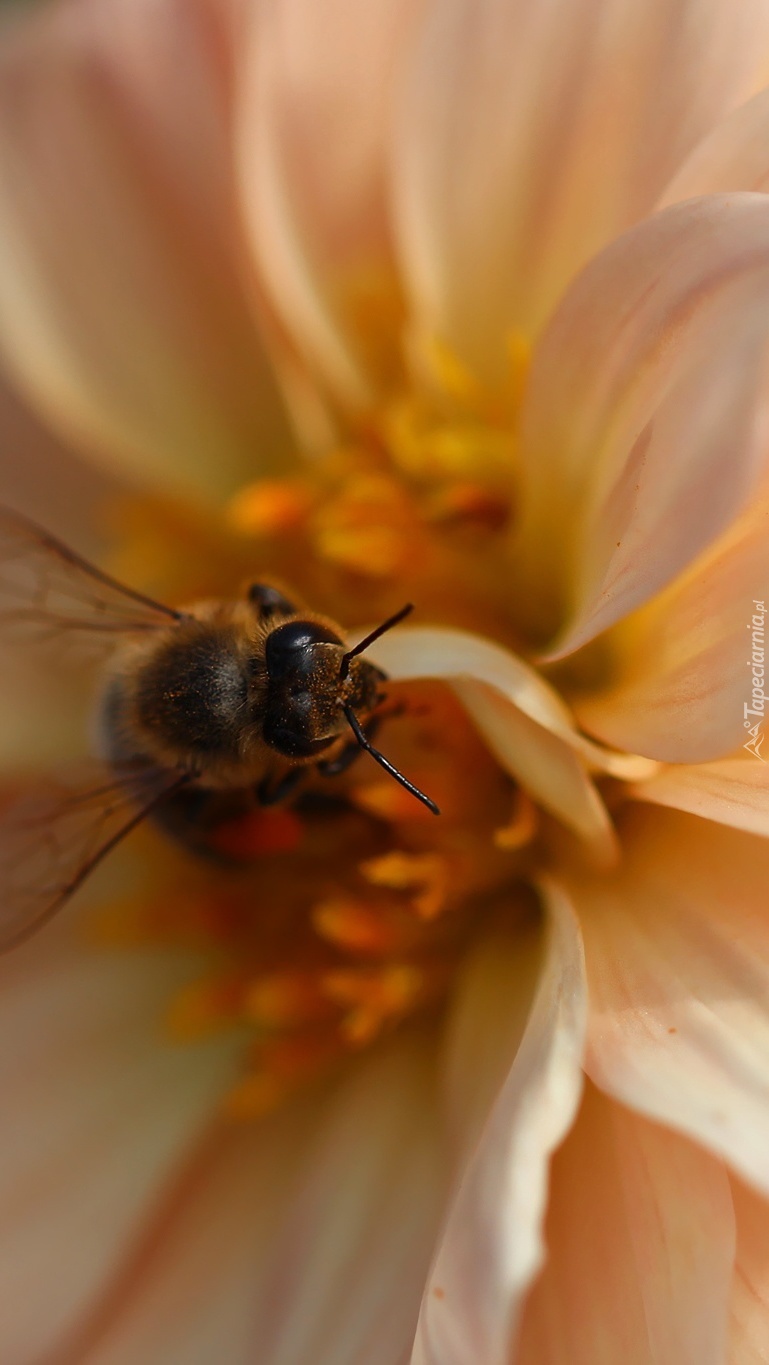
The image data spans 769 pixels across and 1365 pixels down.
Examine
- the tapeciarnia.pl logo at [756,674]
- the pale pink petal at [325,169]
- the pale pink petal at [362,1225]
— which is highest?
the pale pink petal at [325,169]

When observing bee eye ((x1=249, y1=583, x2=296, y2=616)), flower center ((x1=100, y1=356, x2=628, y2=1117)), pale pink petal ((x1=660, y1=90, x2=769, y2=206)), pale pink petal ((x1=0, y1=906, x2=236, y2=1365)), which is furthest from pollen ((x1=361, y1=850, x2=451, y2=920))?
pale pink petal ((x1=660, y1=90, x2=769, y2=206))

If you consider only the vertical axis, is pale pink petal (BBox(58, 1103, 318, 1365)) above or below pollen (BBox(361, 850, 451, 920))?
below

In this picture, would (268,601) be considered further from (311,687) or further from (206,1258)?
(206,1258)

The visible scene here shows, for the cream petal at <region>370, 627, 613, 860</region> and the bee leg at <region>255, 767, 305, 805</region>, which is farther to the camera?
the bee leg at <region>255, 767, 305, 805</region>

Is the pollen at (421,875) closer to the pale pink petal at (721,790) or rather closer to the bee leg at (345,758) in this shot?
the bee leg at (345,758)

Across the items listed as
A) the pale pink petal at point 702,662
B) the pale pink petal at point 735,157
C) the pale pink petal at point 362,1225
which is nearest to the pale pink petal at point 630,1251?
the pale pink petal at point 362,1225

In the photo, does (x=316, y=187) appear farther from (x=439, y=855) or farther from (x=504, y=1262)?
(x=504, y=1262)

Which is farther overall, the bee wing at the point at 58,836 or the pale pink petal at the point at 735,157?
the bee wing at the point at 58,836

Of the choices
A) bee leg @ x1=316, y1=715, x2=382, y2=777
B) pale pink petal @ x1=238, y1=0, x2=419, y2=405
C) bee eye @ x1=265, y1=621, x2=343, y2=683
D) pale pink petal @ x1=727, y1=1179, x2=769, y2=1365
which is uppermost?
pale pink petal @ x1=238, y1=0, x2=419, y2=405

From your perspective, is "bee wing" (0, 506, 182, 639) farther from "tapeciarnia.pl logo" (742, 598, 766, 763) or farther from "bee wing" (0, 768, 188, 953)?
"tapeciarnia.pl logo" (742, 598, 766, 763)
